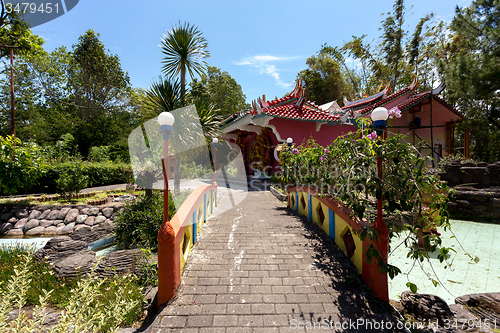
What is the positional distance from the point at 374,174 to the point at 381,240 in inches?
33.6

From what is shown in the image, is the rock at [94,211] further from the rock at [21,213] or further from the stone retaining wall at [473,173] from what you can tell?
the stone retaining wall at [473,173]

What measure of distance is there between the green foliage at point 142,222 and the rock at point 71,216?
4087 mm

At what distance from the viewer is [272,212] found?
24.2ft

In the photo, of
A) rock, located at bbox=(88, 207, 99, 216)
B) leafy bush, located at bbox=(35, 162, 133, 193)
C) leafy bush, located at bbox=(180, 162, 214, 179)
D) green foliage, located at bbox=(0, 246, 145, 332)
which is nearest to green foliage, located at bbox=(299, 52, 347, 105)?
leafy bush, located at bbox=(180, 162, 214, 179)

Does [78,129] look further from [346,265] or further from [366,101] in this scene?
[346,265]

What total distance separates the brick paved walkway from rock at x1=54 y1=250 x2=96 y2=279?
204 cm

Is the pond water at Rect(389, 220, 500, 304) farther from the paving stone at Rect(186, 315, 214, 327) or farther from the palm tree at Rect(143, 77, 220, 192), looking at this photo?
the palm tree at Rect(143, 77, 220, 192)

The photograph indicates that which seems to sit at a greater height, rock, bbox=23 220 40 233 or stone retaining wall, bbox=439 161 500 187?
stone retaining wall, bbox=439 161 500 187

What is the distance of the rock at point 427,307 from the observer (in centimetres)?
283

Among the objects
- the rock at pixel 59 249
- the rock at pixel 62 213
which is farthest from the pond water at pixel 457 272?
the rock at pixel 62 213

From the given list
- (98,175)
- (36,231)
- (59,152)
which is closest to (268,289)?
(36,231)

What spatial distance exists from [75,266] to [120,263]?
2.94 feet

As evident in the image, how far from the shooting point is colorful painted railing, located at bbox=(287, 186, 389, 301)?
3.06 m

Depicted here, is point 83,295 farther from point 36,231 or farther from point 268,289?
point 36,231
